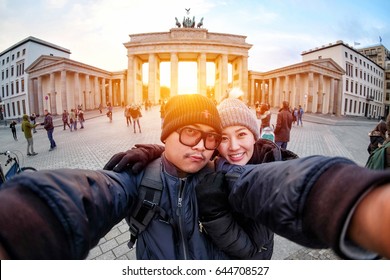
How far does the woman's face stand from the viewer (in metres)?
1.04

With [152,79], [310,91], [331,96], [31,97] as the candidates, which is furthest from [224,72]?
[31,97]

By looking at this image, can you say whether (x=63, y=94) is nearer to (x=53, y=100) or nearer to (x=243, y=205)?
(x=53, y=100)

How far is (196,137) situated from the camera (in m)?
0.82

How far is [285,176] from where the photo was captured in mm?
483

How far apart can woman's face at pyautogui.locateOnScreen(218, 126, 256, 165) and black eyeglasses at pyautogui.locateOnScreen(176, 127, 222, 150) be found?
0.23m

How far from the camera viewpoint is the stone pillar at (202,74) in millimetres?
26281

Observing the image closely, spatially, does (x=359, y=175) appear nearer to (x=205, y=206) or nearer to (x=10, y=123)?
(x=205, y=206)

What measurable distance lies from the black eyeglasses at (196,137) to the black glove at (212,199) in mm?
157

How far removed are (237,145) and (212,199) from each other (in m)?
0.44

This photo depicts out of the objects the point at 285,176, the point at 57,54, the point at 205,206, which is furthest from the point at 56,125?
the point at 285,176

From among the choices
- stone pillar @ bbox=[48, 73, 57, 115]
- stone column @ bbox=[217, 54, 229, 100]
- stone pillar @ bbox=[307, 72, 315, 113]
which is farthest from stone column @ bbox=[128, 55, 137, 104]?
stone pillar @ bbox=[48, 73, 57, 115]

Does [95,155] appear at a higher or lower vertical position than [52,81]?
lower

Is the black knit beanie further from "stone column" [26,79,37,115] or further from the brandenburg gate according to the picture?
the brandenburg gate

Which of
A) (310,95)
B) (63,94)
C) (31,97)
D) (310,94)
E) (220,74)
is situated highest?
(220,74)
